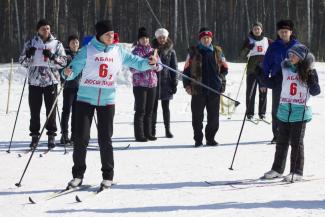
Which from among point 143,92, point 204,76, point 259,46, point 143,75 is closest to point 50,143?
point 143,92

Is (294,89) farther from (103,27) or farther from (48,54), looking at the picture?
(48,54)

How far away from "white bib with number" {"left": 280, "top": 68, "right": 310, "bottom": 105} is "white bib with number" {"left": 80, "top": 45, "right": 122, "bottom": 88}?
6.48 feet

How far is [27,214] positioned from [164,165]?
8.93ft

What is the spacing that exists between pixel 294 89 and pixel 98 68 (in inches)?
86.5

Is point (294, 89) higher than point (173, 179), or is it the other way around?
point (294, 89)

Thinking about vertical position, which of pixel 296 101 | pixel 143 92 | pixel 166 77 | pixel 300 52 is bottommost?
pixel 143 92

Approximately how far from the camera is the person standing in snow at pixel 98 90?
6.04 m

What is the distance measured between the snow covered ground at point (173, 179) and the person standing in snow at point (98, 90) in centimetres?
35

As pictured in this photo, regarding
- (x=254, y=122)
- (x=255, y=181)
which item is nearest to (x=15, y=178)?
(x=255, y=181)

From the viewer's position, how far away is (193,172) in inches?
280

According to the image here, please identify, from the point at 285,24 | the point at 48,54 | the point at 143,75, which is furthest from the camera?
the point at 143,75

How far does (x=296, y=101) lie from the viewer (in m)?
6.44

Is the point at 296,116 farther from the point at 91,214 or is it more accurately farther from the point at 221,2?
the point at 221,2

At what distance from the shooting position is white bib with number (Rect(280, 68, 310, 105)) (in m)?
6.39
